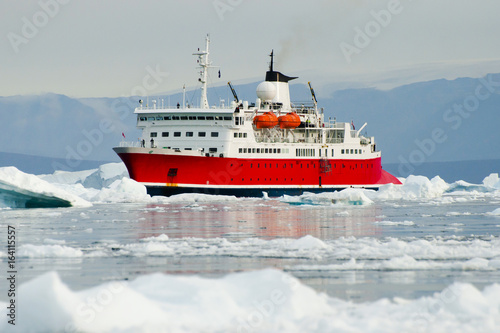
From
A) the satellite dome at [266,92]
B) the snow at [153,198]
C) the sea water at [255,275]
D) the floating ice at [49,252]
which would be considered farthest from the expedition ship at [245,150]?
the floating ice at [49,252]

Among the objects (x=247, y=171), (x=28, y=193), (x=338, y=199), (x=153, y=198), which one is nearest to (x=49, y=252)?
(x=28, y=193)

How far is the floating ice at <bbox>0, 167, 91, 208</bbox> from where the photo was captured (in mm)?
23859

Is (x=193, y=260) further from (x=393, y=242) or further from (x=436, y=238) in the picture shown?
(x=436, y=238)

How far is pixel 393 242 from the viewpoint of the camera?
14297 mm

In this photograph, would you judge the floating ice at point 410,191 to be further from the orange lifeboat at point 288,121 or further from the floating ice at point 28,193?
the floating ice at point 28,193

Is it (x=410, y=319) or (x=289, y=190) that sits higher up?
(x=289, y=190)

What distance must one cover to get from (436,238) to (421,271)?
194 inches

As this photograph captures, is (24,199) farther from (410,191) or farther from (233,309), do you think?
(410,191)

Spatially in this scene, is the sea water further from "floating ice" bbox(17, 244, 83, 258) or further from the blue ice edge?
the blue ice edge

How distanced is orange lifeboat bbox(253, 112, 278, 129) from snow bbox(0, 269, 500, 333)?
111ft

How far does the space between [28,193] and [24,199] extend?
1601 millimetres

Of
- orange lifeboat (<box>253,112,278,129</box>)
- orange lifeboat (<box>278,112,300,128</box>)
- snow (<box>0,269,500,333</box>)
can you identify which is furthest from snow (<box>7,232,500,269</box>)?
orange lifeboat (<box>278,112,300,128</box>)

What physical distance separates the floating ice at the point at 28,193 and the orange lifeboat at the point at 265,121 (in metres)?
16.1

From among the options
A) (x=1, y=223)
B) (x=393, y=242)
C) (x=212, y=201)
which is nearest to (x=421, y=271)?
(x=393, y=242)
